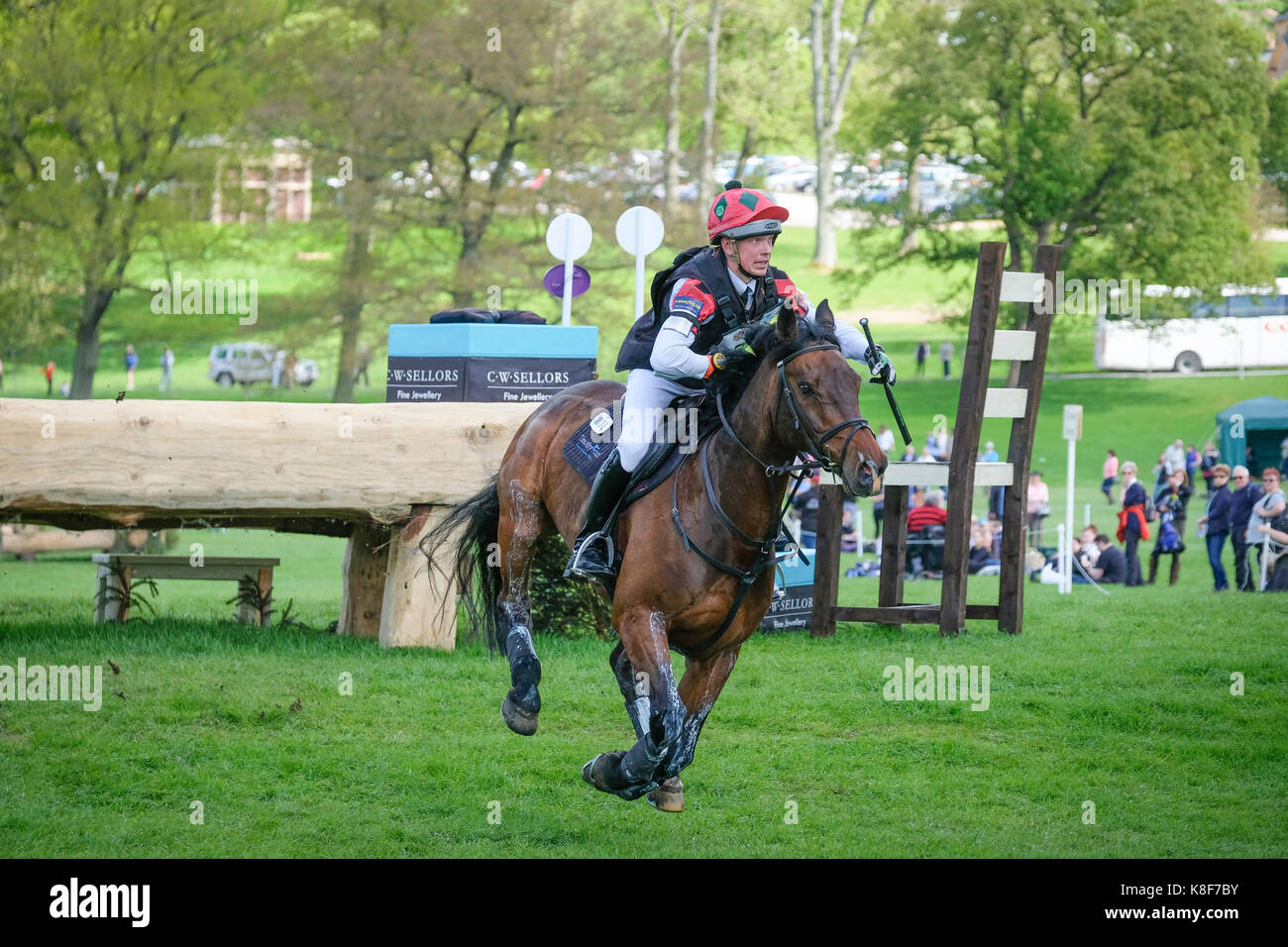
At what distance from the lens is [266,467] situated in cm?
1024

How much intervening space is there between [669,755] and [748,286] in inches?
87.8

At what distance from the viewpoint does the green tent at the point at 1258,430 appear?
27.0 m

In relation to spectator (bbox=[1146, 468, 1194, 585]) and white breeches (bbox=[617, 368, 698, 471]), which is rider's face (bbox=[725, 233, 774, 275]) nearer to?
Answer: white breeches (bbox=[617, 368, 698, 471])

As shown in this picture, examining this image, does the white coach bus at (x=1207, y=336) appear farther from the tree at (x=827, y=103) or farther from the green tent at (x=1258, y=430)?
the tree at (x=827, y=103)

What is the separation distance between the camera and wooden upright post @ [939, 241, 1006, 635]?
11242mm

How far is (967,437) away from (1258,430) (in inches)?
724

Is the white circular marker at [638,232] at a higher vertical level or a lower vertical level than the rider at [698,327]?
higher

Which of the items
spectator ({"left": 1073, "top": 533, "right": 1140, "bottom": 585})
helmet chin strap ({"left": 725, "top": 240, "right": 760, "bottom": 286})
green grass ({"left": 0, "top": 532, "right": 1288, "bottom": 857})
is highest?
helmet chin strap ({"left": 725, "top": 240, "right": 760, "bottom": 286})

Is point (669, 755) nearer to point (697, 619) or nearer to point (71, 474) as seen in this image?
point (697, 619)

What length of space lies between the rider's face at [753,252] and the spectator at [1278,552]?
1069 centimetres

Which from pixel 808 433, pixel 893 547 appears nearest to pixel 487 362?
pixel 893 547

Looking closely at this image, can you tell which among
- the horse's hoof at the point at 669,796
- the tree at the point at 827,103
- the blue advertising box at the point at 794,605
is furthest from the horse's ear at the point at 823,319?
the tree at the point at 827,103
